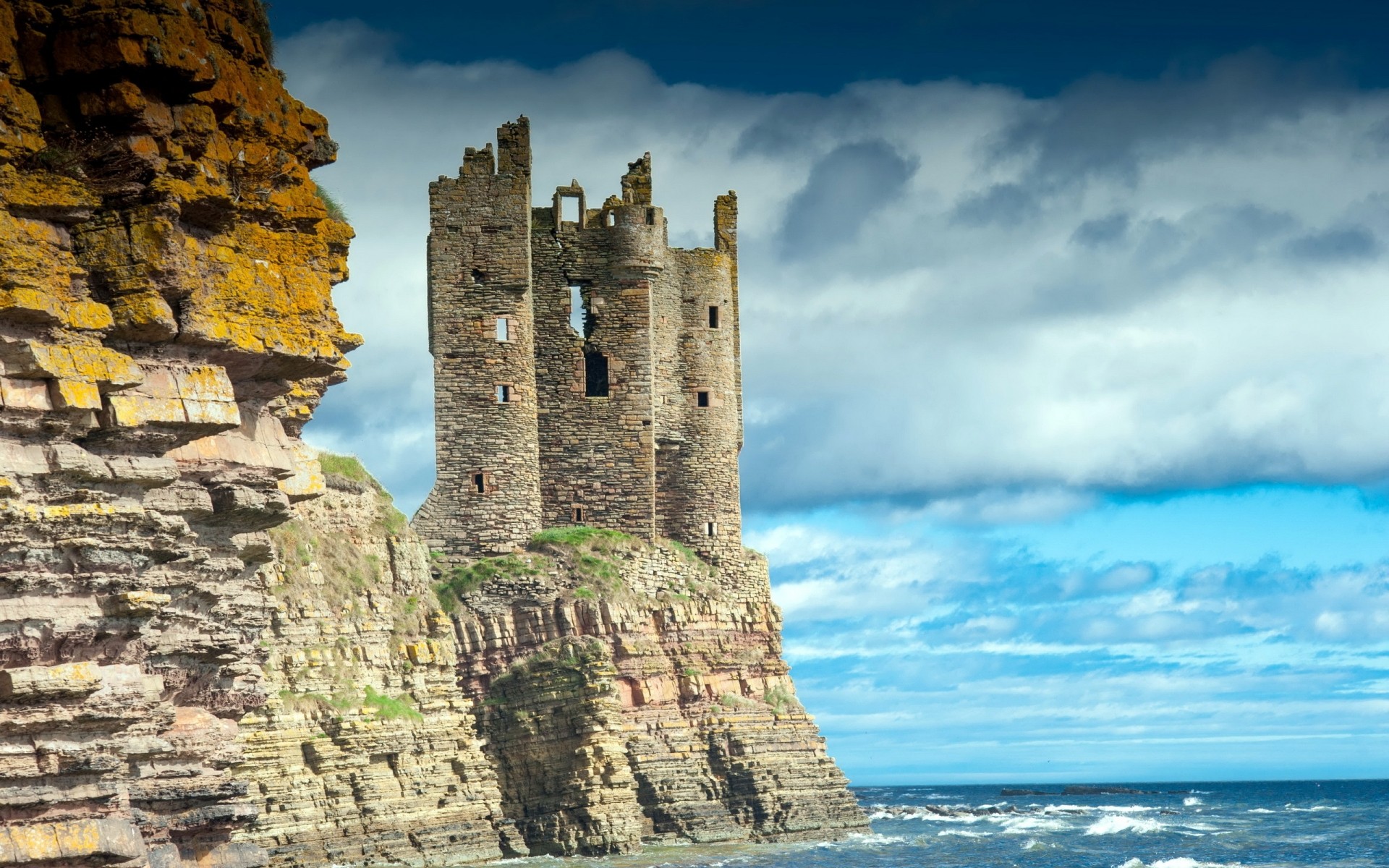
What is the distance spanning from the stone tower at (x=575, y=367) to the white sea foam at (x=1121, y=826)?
86.2 ft

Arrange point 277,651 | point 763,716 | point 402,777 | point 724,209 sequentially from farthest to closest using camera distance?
point 724,209, point 763,716, point 402,777, point 277,651

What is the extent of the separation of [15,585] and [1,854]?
1.91 meters

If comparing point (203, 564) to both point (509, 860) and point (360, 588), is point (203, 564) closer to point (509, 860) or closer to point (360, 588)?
point (360, 588)

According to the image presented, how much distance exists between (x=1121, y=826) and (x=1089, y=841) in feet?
29.3

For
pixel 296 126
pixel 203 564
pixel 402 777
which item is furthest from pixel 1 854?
pixel 402 777

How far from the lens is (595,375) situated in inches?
2378

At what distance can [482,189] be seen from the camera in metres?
56.7

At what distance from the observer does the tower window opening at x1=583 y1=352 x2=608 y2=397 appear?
60125 millimetres

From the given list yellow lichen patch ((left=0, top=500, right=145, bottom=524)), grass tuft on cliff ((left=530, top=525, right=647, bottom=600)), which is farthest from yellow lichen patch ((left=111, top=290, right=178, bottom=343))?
grass tuft on cliff ((left=530, top=525, right=647, bottom=600))

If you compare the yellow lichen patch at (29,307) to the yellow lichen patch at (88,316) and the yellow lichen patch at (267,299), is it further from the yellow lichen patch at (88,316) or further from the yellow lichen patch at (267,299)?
the yellow lichen patch at (267,299)

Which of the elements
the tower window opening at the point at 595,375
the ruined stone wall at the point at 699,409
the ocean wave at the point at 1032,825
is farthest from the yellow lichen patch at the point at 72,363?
the ocean wave at the point at 1032,825

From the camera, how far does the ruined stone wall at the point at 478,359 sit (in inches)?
2218

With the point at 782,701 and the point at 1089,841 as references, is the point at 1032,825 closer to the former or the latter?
the point at 1089,841

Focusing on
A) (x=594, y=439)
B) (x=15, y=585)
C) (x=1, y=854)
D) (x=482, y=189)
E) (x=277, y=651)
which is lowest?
(x=1, y=854)
